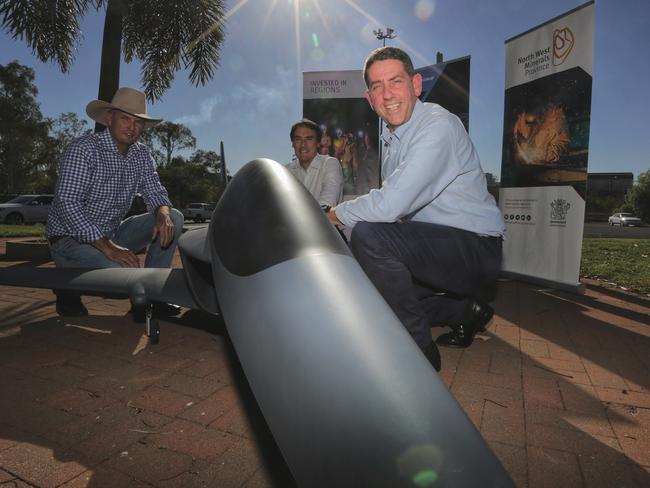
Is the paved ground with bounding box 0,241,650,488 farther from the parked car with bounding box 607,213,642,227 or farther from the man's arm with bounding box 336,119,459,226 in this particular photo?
the parked car with bounding box 607,213,642,227

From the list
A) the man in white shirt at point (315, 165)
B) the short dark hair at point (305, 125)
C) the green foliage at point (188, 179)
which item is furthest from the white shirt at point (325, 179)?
the green foliage at point (188, 179)

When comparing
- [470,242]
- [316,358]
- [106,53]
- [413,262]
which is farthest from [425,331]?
[106,53]

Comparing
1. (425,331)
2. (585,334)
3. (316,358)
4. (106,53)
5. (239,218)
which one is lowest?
(585,334)

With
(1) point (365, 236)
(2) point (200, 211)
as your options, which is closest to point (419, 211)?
(1) point (365, 236)

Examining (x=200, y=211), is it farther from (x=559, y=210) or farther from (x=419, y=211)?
(x=419, y=211)

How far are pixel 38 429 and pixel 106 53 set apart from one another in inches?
304

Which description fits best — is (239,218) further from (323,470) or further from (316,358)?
(323,470)

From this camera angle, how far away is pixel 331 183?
4.59 meters

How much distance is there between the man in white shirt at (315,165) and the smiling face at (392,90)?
6.88 ft

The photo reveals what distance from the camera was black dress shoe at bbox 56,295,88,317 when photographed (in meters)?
3.40

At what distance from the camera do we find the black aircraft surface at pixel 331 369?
0.75m

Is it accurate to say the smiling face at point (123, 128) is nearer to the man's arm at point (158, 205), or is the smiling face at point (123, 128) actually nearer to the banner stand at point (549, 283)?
the man's arm at point (158, 205)

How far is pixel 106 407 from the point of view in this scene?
1909 mm

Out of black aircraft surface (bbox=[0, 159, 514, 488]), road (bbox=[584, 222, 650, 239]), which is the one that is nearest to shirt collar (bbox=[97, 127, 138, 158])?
black aircraft surface (bbox=[0, 159, 514, 488])
